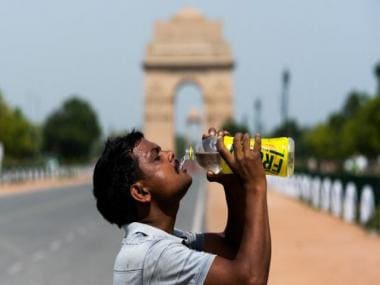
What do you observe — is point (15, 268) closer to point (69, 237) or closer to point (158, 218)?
point (69, 237)

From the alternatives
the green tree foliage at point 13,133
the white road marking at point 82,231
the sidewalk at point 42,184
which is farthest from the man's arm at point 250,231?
the green tree foliage at point 13,133

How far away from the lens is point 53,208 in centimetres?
2880

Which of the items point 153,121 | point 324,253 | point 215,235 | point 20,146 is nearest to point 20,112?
point 20,146

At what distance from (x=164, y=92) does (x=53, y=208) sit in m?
101

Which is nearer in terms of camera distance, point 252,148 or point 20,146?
point 252,148

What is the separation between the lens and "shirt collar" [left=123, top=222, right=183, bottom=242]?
9.77 ft

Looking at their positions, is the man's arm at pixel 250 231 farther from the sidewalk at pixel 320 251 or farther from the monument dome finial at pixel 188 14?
the monument dome finial at pixel 188 14

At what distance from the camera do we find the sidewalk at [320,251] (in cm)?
1198

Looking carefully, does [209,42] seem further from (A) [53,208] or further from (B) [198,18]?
(A) [53,208]

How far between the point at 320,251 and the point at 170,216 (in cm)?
1294

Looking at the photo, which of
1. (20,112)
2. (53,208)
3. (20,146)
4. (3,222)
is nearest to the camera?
(3,222)

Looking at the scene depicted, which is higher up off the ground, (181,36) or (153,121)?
(181,36)

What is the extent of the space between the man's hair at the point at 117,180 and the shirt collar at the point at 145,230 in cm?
5

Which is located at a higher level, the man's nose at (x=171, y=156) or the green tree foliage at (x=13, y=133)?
the man's nose at (x=171, y=156)
